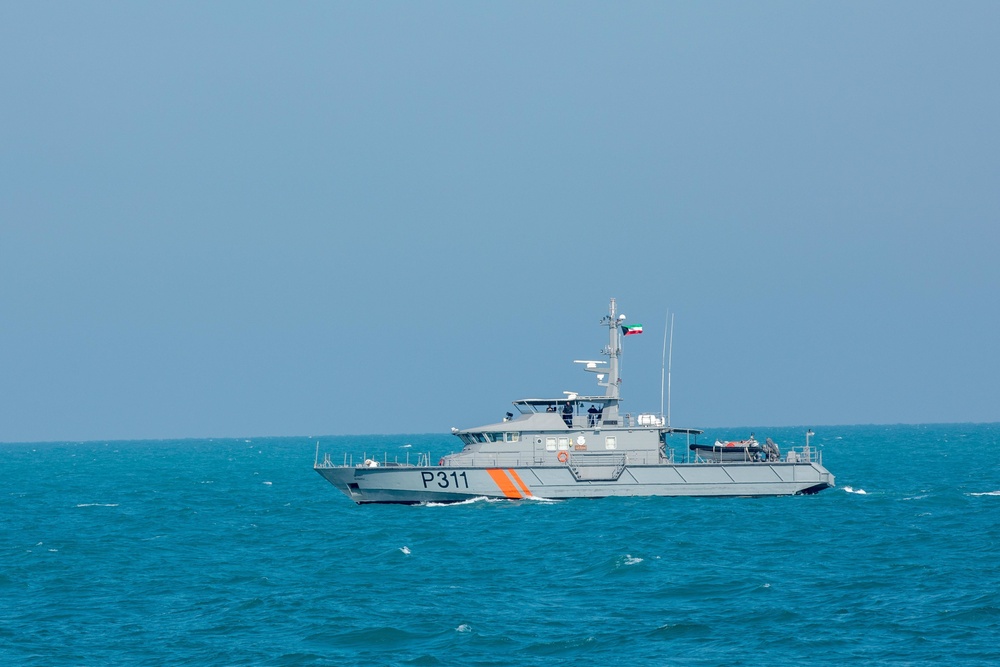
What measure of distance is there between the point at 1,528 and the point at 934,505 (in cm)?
3728

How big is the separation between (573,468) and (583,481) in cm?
65

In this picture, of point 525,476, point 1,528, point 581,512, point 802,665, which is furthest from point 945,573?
point 1,528

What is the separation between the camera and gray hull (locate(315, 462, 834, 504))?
46.0 metres

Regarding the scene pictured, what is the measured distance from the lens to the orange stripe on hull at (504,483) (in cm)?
4600

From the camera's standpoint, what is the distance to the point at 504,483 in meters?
46.2

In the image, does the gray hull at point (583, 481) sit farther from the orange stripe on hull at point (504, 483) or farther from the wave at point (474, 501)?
the wave at point (474, 501)

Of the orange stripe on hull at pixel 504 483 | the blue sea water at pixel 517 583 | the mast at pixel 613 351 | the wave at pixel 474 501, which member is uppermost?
the mast at pixel 613 351

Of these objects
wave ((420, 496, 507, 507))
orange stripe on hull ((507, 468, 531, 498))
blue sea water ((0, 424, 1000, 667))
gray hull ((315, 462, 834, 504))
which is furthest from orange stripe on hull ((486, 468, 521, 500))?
blue sea water ((0, 424, 1000, 667))

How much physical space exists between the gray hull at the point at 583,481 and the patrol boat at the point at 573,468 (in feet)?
0.13

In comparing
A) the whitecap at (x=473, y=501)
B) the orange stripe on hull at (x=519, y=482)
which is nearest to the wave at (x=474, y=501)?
the whitecap at (x=473, y=501)

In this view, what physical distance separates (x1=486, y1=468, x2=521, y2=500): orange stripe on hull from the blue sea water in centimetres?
78

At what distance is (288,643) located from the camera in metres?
24.1

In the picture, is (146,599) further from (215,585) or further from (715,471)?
(715,471)

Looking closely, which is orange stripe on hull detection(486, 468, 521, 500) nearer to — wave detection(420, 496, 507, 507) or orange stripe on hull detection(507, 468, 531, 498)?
orange stripe on hull detection(507, 468, 531, 498)
